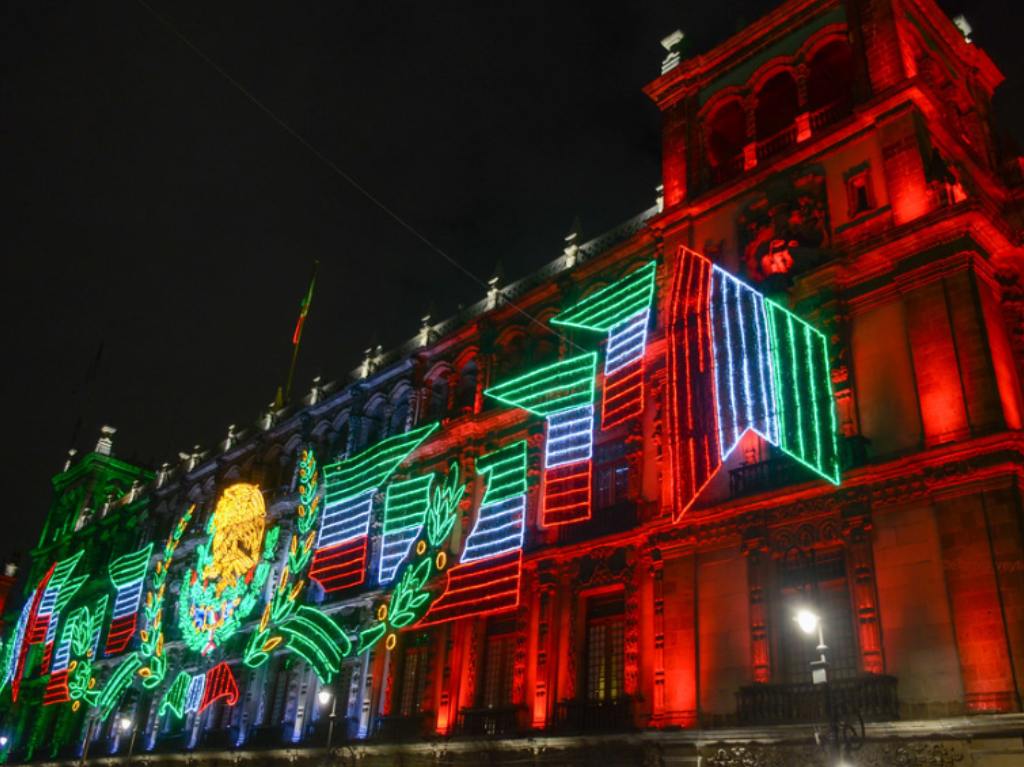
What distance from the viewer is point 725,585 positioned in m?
22.1

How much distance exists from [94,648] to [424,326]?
26.1m

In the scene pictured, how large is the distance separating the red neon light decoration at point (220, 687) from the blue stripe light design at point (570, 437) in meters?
18.7

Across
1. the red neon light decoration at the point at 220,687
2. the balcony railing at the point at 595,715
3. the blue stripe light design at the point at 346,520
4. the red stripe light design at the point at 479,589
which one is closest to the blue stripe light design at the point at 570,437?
the red stripe light design at the point at 479,589

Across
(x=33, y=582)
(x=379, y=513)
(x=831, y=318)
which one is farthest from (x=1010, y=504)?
(x=33, y=582)

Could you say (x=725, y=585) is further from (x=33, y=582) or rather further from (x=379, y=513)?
(x=33, y=582)

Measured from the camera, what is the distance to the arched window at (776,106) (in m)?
28.4

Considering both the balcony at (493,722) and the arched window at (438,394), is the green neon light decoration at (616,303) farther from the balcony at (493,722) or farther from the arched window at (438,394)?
the balcony at (493,722)

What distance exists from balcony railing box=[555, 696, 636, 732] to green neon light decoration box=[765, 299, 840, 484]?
25.7 ft

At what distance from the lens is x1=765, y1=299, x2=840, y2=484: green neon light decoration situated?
20.5 metres

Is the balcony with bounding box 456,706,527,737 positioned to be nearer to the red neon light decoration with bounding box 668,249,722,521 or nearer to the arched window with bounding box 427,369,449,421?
the red neon light decoration with bounding box 668,249,722,521

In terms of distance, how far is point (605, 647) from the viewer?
25188 mm

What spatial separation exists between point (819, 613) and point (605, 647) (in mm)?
7190

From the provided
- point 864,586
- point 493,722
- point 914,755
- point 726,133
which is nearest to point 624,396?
point 864,586

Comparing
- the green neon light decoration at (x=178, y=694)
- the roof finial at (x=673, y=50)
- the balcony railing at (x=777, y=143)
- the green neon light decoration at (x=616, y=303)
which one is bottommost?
the green neon light decoration at (x=178, y=694)
